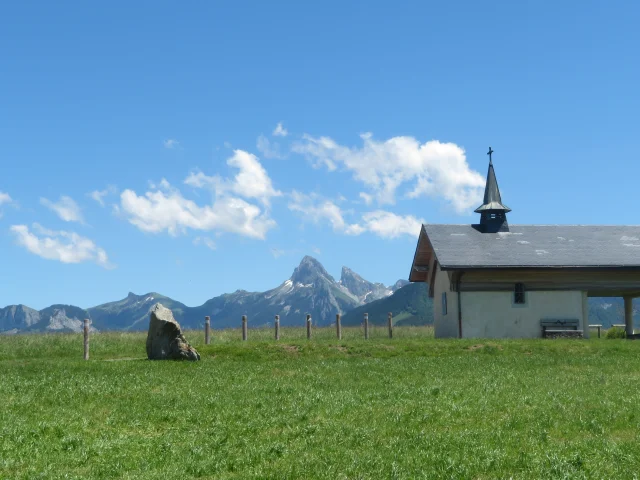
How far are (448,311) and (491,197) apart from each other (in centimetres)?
949

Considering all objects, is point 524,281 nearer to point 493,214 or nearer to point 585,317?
point 585,317

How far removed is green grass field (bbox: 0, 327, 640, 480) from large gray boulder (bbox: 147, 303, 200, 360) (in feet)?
3.86

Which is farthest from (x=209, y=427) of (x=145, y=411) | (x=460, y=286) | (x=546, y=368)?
(x=460, y=286)

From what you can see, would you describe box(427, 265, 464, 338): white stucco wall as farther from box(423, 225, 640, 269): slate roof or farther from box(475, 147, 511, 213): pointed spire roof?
box(475, 147, 511, 213): pointed spire roof

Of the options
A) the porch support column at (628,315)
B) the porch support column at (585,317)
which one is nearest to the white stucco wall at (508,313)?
the porch support column at (585,317)

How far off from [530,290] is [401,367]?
22768 mm

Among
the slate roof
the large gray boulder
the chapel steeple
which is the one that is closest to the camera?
the large gray boulder

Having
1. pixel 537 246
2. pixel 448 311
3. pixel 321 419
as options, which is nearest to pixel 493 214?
pixel 537 246

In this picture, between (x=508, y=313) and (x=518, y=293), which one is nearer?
(x=508, y=313)

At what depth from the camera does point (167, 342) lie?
30.7m

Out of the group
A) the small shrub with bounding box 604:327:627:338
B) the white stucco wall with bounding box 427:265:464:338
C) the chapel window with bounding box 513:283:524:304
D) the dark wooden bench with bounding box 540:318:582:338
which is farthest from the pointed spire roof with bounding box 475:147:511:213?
the small shrub with bounding box 604:327:627:338

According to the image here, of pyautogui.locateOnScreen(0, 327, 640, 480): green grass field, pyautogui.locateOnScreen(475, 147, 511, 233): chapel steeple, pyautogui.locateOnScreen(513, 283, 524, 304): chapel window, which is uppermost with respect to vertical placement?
pyautogui.locateOnScreen(475, 147, 511, 233): chapel steeple

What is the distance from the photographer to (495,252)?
156ft

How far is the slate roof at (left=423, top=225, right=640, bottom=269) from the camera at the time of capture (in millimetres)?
46312
